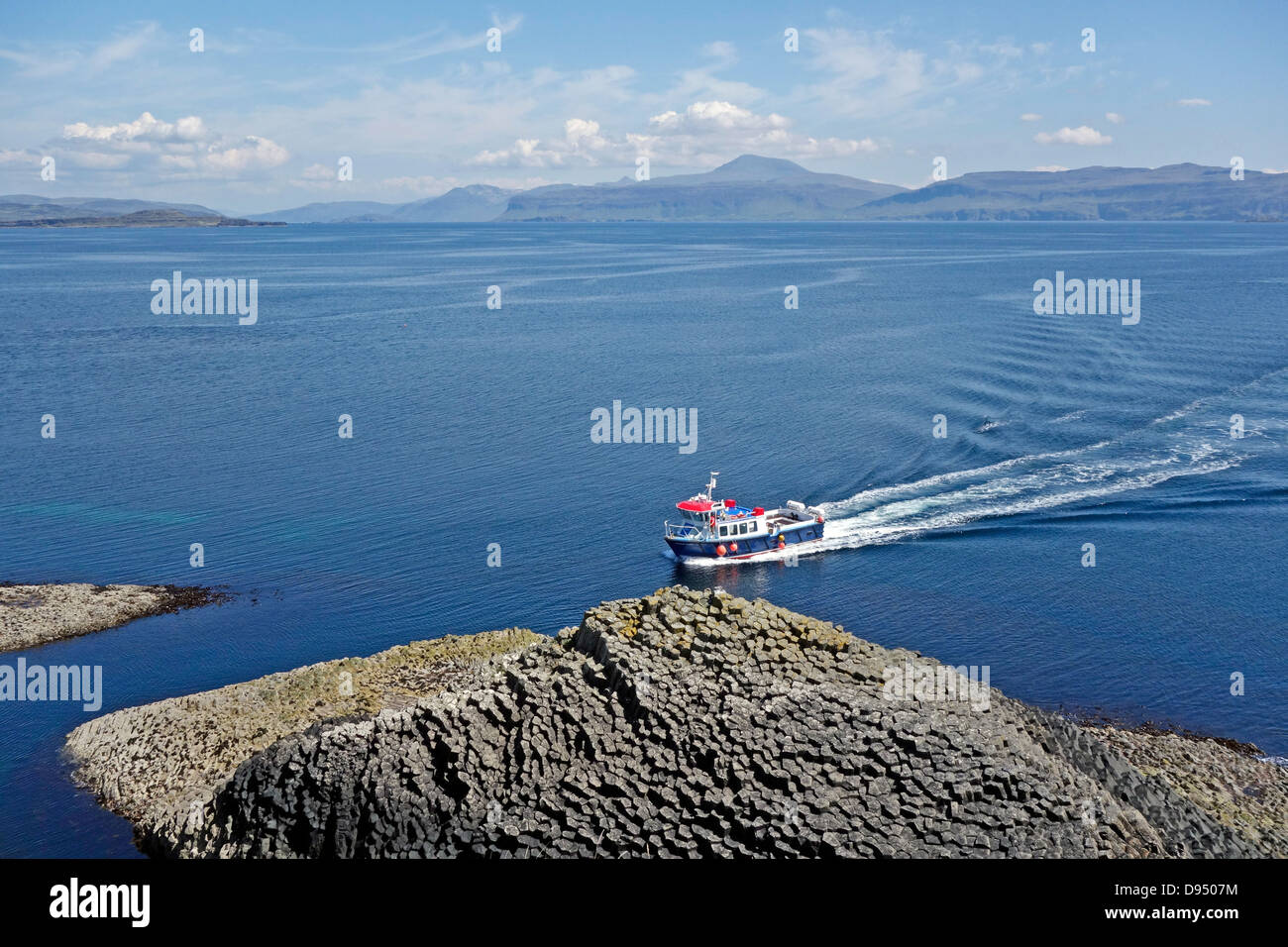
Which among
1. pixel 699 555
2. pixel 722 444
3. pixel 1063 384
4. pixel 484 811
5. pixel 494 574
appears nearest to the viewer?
pixel 484 811

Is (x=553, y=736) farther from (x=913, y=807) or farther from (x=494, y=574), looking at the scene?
(x=494, y=574)

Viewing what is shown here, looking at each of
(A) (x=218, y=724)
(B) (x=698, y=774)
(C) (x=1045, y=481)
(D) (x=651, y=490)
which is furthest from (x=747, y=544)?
(B) (x=698, y=774)

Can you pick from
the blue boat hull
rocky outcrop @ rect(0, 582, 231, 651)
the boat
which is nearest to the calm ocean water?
the blue boat hull

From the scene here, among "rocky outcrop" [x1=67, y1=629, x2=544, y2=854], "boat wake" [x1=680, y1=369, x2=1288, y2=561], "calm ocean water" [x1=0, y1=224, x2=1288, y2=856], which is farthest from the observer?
"boat wake" [x1=680, y1=369, x2=1288, y2=561]

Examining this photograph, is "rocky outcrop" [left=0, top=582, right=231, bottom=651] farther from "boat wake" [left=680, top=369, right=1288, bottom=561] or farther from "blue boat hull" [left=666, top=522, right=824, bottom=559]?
"boat wake" [left=680, top=369, right=1288, bottom=561]

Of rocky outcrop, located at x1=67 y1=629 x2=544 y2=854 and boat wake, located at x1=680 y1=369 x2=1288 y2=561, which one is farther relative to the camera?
boat wake, located at x1=680 y1=369 x2=1288 y2=561
